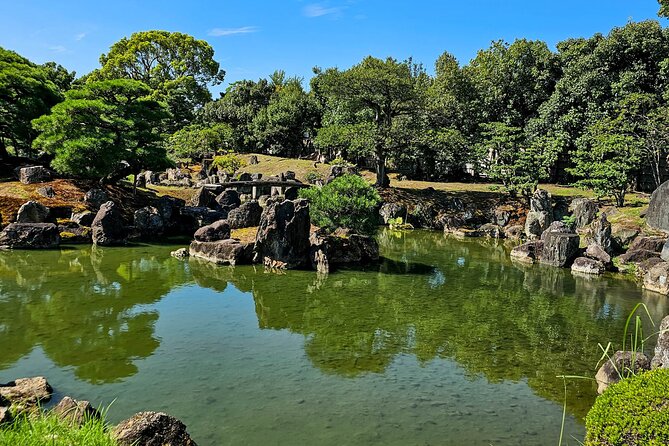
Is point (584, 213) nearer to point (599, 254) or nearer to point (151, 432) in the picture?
point (599, 254)

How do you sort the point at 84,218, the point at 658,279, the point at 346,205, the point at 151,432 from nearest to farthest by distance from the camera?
1. the point at 151,432
2. the point at 658,279
3. the point at 346,205
4. the point at 84,218

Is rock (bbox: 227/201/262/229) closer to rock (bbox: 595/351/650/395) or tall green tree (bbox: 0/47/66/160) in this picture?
tall green tree (bbox: 0/47/66/160)

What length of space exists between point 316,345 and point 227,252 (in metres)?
10.1

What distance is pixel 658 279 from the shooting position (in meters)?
18.9

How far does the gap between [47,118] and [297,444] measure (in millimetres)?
26653

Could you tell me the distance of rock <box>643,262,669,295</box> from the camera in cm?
1861

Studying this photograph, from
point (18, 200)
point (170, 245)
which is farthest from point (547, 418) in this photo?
point (18, 200)

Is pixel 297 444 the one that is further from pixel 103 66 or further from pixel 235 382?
pixel 103 66

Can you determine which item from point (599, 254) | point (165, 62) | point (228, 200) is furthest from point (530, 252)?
point (165, 62)

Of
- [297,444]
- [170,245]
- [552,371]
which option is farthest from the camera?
[170,245]

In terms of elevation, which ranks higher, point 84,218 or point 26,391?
point 84,218

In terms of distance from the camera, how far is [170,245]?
83.4 feet

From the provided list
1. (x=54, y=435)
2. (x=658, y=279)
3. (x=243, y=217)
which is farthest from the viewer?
(x=243, y=217)

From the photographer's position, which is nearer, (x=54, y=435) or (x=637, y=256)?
(x=54, y=435)
